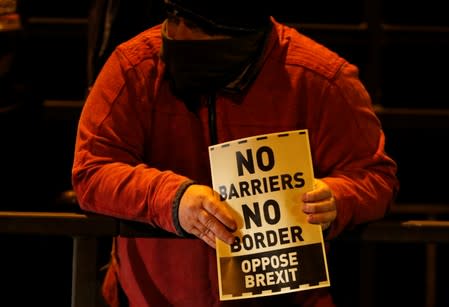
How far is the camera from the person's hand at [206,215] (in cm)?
178

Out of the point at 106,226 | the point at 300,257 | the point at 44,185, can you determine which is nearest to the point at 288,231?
the point at 300,257

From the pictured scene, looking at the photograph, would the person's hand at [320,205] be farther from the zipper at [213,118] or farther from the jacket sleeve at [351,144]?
the zipper at [213,118]

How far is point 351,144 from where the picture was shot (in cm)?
196

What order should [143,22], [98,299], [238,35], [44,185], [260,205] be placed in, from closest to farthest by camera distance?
[260,205] < [238,35] < [98,299] < [143,22] < [44,185]

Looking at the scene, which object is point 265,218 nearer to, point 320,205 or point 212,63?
point 320,205

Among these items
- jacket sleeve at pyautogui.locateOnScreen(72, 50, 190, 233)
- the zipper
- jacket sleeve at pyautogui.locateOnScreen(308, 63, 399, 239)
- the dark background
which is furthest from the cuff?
the dark background

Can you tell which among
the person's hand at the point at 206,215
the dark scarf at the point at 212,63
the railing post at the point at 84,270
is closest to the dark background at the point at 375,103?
the railing post at the point at 84,270

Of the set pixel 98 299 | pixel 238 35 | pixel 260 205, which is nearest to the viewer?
pixel 260 205

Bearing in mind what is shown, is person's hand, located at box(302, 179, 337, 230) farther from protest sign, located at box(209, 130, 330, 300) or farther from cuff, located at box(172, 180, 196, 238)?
cuff, located at box(172, 180, 196, 238)

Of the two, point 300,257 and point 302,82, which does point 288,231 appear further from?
point 302,82

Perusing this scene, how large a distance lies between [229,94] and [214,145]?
152 mm

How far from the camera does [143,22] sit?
8.11 feet

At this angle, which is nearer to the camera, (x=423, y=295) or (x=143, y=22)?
(x=143, y=22)

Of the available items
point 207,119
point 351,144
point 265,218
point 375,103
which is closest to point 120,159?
point 207,119
